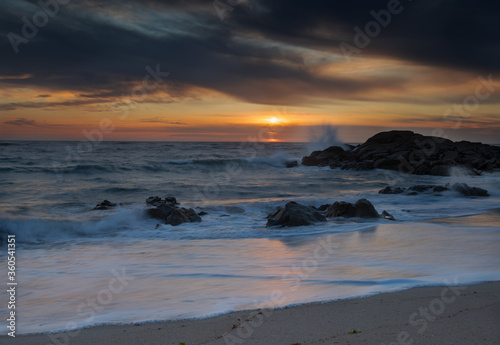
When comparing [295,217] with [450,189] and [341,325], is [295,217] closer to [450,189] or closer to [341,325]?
[341,325]

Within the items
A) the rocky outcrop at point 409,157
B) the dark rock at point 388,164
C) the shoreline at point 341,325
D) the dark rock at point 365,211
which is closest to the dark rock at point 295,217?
the dark rock at point 365,211

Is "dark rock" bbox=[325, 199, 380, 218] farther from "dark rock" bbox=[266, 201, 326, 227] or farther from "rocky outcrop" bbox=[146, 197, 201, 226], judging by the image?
"rocky outcrop" bbox=[146, 197, 201, 226]

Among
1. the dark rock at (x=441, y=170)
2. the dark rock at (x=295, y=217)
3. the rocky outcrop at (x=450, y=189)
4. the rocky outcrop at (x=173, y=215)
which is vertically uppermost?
the dark rock at (x=441, y=170)

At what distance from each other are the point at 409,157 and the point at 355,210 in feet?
76.5

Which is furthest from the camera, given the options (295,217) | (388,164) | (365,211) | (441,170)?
(388,164)

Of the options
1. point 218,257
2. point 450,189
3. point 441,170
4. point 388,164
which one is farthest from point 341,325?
point 388,164

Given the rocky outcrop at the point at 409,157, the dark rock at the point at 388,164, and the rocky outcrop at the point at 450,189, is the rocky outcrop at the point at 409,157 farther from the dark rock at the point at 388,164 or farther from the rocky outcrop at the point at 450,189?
the rocky outcrop at the point at 450,189

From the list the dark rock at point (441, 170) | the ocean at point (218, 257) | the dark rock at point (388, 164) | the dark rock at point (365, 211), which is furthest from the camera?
the dark rock at point (388, 164)

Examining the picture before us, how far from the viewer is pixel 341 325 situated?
3.88 metres

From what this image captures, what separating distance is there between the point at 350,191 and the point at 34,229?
49.9 ft

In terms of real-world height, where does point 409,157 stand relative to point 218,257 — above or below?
above

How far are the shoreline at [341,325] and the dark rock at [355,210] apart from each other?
6.96 metres

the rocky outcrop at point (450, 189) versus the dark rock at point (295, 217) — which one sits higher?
the rocky outcrop at point (450, 189)

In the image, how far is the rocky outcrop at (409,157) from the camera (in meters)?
29.5
